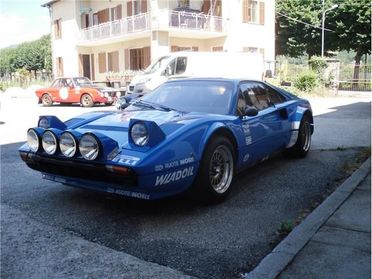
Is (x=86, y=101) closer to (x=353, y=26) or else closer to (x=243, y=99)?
(x=243, y=99)

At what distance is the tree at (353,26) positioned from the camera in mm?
36219

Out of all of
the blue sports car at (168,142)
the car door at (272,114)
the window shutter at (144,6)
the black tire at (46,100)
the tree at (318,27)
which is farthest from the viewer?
the tree at (318,27)

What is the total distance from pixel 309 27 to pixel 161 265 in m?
40.6

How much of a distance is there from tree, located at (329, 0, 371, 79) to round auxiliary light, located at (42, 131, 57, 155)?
→ 34.7 meters

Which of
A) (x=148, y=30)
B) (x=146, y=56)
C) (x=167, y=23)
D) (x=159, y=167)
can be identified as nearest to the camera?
(x=159, y=167)

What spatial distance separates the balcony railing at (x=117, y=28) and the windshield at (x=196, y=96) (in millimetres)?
22534

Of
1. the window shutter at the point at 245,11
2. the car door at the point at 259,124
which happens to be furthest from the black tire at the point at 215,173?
the window shutter at the point at 245,11

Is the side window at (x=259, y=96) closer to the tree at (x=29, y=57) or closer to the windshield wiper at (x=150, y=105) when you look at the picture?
the windshield wiper at (x=150, y=105)

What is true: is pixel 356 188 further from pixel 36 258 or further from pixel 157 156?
pixel 36 258

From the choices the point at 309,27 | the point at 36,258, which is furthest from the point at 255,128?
the point at 309,27

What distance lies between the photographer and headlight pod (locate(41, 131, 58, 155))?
4363 mm

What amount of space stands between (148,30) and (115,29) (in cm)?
367

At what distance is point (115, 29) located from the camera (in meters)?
29.9

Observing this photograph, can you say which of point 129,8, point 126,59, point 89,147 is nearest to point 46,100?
point 126,59
